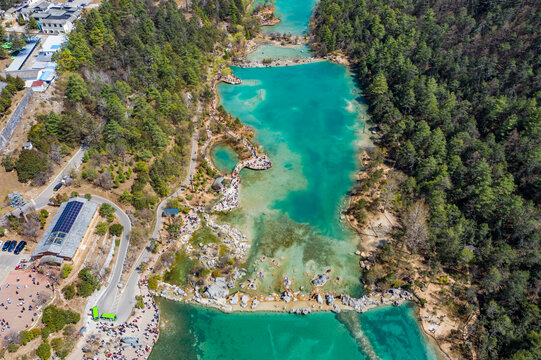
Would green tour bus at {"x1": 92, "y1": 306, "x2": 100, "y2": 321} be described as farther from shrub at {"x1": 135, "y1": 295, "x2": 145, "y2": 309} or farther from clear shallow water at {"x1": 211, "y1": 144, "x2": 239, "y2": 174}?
clear shallow water at {"x1": 211, "y1": 144, "x2": 239, "y2": 174}

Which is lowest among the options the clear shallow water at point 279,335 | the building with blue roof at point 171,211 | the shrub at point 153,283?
the clear shallow water at point 279,335

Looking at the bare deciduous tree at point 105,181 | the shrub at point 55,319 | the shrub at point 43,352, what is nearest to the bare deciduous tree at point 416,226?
the shrub at point 55,319

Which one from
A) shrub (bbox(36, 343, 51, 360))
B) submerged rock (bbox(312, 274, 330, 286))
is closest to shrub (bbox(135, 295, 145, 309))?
shrub (bbox(36, 343, 51, 360))

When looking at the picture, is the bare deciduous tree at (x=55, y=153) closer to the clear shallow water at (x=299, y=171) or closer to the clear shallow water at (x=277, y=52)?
the clear shallow water at (x=299, y=171)

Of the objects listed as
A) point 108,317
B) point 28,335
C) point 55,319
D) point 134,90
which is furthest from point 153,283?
point 134,90

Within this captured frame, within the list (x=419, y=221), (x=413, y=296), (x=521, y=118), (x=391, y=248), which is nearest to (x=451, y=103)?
(x=521, y=118)

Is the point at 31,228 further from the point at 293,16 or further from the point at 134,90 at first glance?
the point at 293,16

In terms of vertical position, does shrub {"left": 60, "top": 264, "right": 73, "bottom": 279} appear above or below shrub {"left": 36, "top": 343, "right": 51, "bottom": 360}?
above

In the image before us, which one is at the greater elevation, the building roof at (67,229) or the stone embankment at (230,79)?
the building roof at (67,229)
